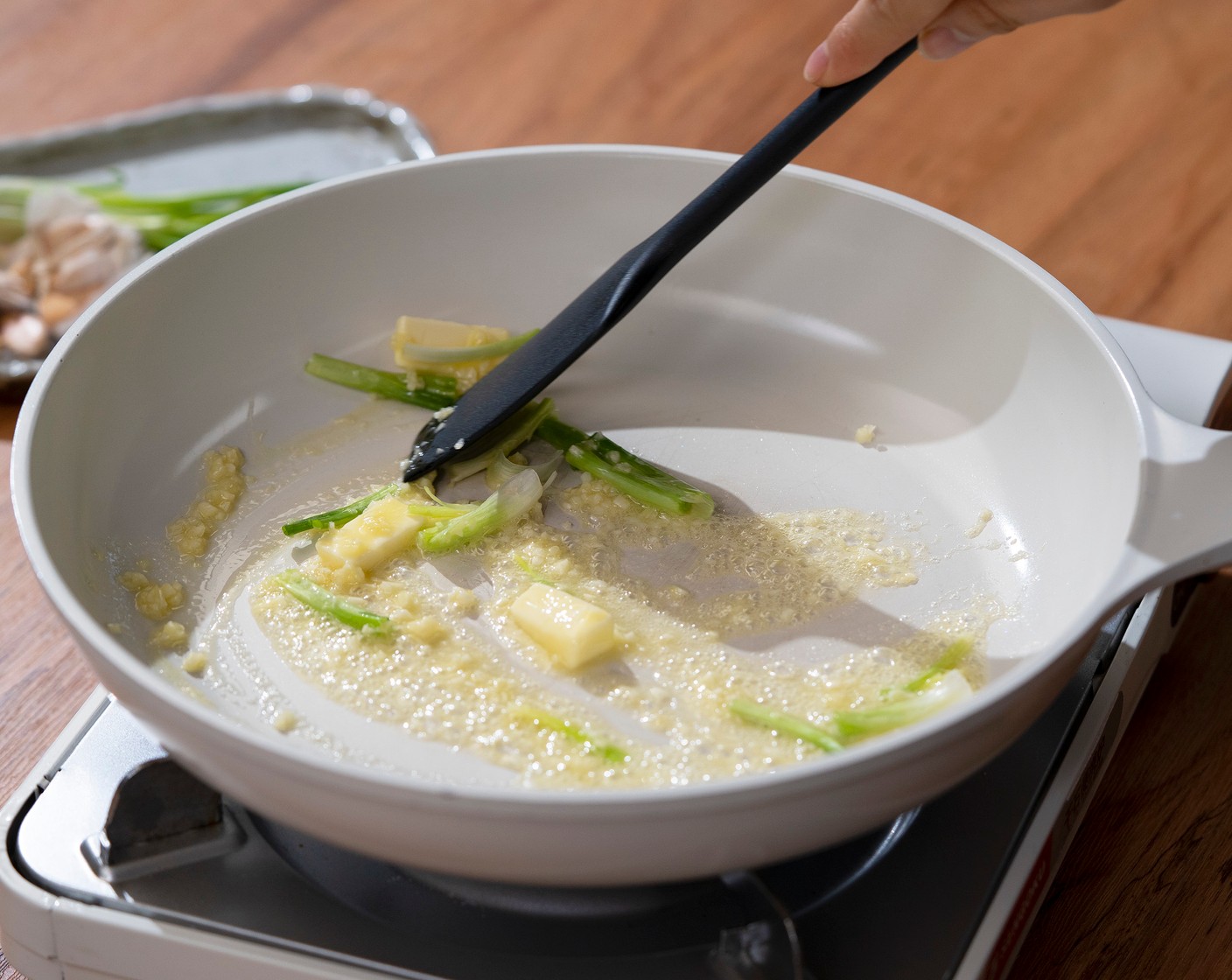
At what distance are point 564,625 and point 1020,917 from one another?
1.03 feet

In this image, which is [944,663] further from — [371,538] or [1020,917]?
[371,538]

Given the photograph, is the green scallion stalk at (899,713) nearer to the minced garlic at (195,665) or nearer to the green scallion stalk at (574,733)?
the green scallion stalk at (574,733)

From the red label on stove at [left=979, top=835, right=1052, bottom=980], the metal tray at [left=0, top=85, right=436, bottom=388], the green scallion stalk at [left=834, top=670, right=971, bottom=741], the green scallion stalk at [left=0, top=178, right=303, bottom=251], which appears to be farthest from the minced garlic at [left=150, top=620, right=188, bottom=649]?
the metal tray at [left=0, top=85, right=436, bottom=388]

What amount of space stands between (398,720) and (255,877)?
0.39 ft

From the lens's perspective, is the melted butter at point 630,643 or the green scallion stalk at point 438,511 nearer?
the melted butter at point 630,643

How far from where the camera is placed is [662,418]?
1016mm

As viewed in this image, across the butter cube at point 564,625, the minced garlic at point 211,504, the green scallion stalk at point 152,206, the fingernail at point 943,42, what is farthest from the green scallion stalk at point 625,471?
the green scallion stalk at point 152,206

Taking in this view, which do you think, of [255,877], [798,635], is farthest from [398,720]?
[798,635]

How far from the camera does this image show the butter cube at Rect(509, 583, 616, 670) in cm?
78

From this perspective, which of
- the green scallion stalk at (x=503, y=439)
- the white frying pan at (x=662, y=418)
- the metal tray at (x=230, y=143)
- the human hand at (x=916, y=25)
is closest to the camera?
the white frying pan at (x=662, y=418)

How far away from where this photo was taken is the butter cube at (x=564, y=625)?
78cm

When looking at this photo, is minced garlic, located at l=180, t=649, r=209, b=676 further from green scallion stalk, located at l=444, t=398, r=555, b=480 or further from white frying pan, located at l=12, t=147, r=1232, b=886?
green scallion stalk, located at l=444, t=398, r=555, b=480

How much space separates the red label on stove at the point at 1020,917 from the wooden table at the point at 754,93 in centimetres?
34

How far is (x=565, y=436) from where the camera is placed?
0.99 meters
